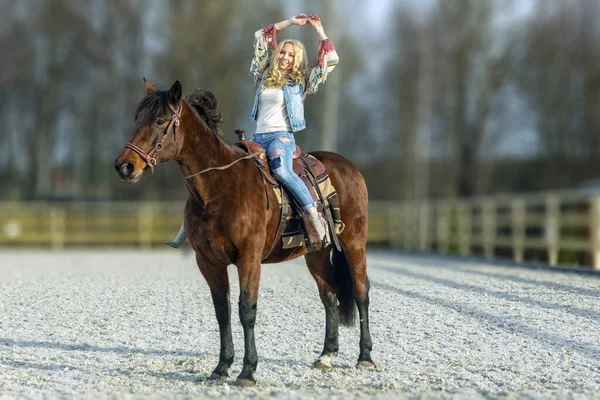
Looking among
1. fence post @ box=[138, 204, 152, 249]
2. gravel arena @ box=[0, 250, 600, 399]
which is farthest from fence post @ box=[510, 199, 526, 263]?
fence post @ box=[138, 204, 152, 249]

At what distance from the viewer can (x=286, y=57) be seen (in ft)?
19.7

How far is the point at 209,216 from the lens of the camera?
532 cm

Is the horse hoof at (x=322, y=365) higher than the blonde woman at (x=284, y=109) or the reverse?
the reverse

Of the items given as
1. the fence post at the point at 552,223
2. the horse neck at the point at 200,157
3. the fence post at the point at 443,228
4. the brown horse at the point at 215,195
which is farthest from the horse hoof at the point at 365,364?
the fence post at the point at 443,228

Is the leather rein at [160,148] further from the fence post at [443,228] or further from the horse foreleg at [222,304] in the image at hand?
the fence post at [443,228]

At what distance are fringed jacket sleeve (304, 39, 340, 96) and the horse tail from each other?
132 centimetres

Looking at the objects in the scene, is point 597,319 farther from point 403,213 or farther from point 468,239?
point 403,213

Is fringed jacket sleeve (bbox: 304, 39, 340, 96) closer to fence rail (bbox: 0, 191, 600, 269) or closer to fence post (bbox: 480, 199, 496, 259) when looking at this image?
fence rail (bbox: 0, 191, 600, 269)

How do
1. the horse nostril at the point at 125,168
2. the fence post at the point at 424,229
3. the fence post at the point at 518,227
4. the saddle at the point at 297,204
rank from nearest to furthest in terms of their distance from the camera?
the horse nostril at the point at 125,168, the saddle at the point at 297,204, the fence post at the point at 518,227, the fence post at the point at 424,229

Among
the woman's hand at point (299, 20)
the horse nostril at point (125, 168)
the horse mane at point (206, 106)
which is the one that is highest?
the woman's hand at point (299, 20)

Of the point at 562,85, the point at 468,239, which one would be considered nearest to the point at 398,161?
the point at 562,85

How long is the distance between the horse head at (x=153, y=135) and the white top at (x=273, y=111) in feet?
2.79

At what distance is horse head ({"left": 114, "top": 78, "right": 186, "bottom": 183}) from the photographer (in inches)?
196

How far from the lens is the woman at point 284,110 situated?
19.2 feet
